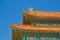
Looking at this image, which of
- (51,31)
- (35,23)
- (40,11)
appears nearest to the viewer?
(51,31)

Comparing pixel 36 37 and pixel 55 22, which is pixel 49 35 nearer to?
pixel 36 37

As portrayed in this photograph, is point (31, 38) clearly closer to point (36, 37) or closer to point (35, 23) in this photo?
point (36, 37)

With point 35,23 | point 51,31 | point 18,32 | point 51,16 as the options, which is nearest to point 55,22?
point 51,16

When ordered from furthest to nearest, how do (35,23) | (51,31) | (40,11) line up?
1. (40,11)
2. (35,23)
3. (51,31)

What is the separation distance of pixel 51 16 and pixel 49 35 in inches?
143

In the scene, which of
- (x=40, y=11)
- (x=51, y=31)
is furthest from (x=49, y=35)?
(x=40, y=11)

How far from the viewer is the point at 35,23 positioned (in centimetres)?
2095

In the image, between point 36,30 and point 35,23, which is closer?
point 36,30

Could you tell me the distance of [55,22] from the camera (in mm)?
21000

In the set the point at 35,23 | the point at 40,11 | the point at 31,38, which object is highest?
the point at 40,11

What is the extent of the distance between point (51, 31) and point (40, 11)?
6369 millimetres

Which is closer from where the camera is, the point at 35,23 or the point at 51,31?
the point at 51,31

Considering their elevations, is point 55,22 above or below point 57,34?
above

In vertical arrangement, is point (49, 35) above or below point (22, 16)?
below
